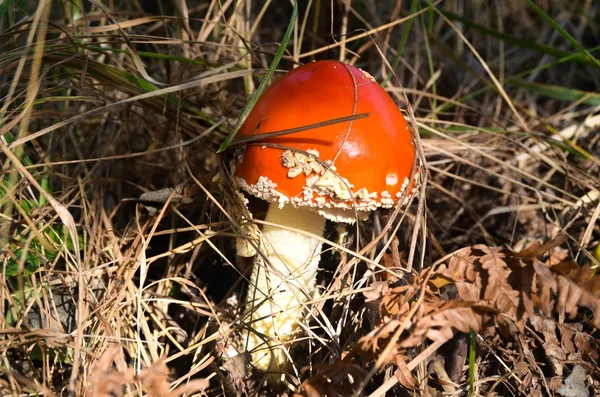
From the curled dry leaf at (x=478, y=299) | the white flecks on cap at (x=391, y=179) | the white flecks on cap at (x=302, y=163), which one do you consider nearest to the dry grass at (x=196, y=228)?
the curled dry leaf at (x=478, y=299)

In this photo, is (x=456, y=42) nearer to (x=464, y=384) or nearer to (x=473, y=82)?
(x=473, y=82)

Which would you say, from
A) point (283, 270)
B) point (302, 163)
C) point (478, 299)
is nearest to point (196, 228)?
point (283, 270)

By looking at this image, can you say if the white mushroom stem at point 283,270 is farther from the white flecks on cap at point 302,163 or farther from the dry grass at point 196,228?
the white flecks on cap at point 302,163

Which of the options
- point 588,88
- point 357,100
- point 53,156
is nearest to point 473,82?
point 588,88

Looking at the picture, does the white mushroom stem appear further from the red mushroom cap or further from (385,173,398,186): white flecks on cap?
(385,173,398,186): white flecks on cap

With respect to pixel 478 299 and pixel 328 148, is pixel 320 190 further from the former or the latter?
pixel 478 299

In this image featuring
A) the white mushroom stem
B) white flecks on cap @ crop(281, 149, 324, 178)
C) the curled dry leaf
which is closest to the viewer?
the curled dry leaf

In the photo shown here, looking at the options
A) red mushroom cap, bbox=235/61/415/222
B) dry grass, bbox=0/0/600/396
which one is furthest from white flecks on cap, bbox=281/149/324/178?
dry grass, bbox=0/0/600/396
